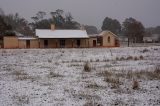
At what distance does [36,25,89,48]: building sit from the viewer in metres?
57.3

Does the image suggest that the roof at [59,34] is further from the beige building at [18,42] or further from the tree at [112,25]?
the tree at [112,25]

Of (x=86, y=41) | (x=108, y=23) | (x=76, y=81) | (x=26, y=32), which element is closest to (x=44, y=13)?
(x=26, y=32)

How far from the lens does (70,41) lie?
5956cm

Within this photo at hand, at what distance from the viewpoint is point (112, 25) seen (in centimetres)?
13150

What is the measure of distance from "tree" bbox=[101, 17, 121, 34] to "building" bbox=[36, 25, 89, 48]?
2810 inches

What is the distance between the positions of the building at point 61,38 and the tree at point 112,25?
7138cm

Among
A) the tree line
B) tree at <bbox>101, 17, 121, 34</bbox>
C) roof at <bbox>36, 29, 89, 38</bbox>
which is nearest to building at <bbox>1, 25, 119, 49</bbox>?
roof at <bbox>36, 29, 89, 38</bbox>

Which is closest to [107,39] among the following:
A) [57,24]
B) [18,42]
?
[18,42]

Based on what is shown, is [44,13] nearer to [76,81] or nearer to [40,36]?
[40,36]

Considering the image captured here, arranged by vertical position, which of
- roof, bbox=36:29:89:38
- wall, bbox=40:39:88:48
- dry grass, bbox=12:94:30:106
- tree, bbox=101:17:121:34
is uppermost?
tree, bbox=101:17:121:34

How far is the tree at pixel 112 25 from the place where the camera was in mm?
130875

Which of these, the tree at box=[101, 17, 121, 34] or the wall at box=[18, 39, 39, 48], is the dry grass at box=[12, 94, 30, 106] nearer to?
the wall at box=[18, 39, 39, 48]

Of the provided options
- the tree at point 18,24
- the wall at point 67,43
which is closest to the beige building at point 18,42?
the wall at point 67,43

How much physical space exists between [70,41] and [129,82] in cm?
4802
